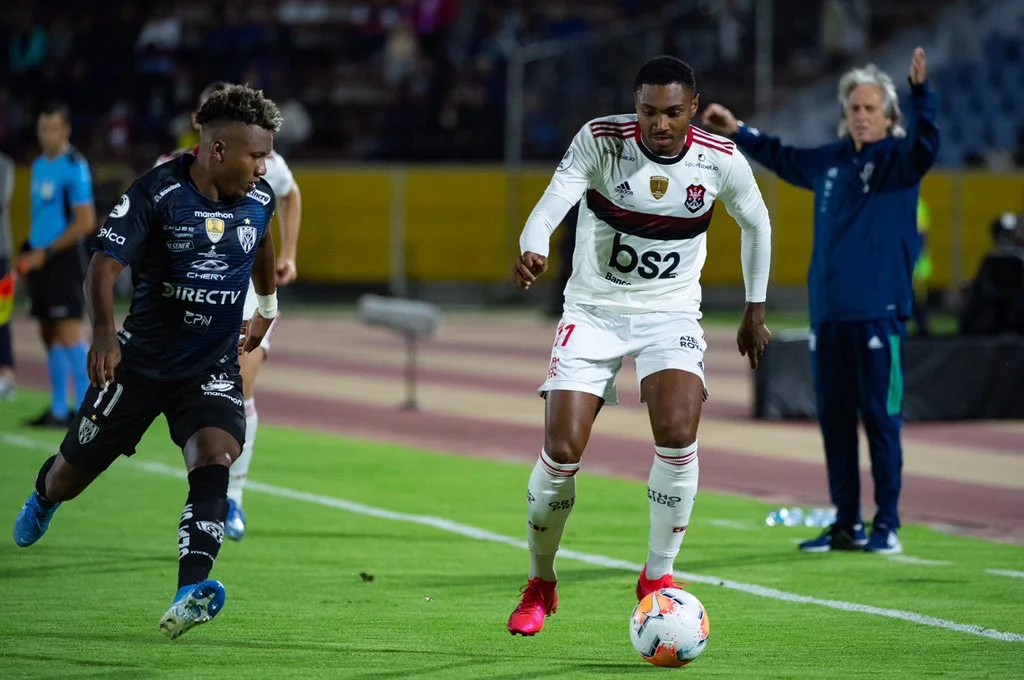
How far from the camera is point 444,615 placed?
23.5ft

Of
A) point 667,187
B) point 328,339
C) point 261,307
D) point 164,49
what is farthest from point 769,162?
point 164,49

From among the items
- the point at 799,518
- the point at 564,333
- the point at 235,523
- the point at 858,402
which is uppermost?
the point at 564,333

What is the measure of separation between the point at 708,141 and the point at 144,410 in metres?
2.50

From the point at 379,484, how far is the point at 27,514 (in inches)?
177

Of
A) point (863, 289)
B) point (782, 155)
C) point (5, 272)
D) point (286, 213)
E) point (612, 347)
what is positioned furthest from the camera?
point (5, 272)

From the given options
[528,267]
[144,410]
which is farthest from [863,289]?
[144,410]

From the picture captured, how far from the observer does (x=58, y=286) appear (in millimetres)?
13820

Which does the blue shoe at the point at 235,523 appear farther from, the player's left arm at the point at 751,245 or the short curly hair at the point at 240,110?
the player's left arm at the point at 751,245

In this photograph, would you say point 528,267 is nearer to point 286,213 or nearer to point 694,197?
point 694,197

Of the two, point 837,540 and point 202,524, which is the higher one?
point 202,524

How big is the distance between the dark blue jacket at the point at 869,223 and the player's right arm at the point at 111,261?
12.5ft

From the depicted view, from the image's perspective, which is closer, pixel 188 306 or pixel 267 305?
pixel 188 306

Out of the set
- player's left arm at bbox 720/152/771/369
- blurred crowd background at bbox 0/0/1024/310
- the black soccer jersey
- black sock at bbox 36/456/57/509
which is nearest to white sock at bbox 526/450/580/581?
player's left arm at bbox 720/152/771/369

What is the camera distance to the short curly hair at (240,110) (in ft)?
21.4
